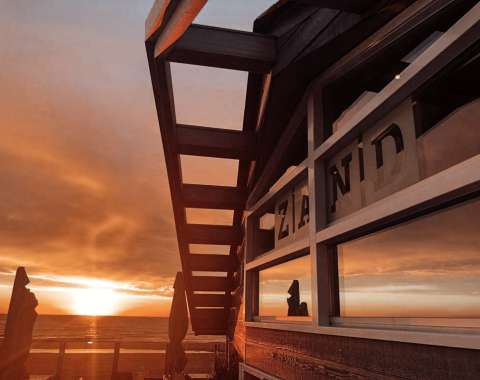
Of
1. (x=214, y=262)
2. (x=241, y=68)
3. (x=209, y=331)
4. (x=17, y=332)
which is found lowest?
(x=209, y=331)

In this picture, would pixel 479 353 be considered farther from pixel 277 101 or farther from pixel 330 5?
pixel 277 101

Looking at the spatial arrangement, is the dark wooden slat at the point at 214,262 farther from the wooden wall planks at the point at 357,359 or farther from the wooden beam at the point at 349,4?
the wooden beam at the point at 349,4

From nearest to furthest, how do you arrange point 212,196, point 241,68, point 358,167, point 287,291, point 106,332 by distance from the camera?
point 358,167 → point 241,68 → point 287,291 → point 212,196 → point 106,332

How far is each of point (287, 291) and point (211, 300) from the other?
16.3 feet

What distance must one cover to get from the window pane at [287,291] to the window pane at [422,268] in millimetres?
813

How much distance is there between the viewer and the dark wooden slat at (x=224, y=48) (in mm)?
3146

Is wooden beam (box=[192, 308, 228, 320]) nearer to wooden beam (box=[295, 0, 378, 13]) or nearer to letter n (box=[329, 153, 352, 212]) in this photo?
letter n (box=[329, 153, 352, 212])

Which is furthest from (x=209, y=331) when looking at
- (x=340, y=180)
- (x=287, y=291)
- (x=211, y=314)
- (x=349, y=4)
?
(x=349, y=4)

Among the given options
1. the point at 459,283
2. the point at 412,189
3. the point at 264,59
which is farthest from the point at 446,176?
the point at 264,59

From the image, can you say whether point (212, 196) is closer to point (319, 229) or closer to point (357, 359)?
point (319, 229)

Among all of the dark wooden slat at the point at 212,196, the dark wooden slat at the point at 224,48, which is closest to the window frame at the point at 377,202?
the dark wooden slat at the point at 224,48

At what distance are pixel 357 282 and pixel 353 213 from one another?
0.46 m

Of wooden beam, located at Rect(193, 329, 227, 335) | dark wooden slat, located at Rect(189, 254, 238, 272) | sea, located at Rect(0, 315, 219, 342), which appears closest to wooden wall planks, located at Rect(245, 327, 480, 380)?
dark wooden slat, located at Rect(189, 254, 238, 272)

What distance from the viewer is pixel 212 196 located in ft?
18.2
